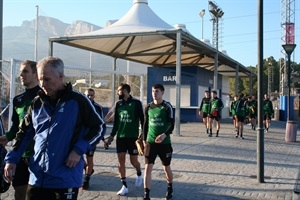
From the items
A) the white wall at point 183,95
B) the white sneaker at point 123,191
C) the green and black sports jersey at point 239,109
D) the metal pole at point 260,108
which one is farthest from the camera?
the white wall at point 183,95

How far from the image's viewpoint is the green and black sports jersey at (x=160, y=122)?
6184mm

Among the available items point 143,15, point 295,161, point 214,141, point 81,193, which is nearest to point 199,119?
point 143,15

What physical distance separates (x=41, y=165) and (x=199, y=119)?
22780 millimetres

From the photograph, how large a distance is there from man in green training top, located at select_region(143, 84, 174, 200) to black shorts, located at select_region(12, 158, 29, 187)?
2314mm

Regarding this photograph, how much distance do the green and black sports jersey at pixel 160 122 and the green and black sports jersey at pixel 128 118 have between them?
49cm

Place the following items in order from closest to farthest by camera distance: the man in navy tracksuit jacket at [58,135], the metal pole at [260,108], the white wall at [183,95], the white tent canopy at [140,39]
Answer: the man in navy tracksuit jacket at [58,135]
the metal pole at [260,108]
the white tent canopy at [140,39]
the white wall at [183,95]

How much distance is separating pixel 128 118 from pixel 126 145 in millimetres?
487

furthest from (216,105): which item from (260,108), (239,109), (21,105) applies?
(21,105)

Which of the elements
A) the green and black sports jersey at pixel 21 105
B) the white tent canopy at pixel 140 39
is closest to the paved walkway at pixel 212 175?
the green and black sports jersey at pixel 21 105

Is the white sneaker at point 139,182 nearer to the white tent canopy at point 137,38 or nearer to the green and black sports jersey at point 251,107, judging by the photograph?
the white tent canopy at point 137,38

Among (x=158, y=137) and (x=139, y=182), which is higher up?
(x=158, y=137)

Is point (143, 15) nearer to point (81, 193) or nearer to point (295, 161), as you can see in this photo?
point (295, 161)

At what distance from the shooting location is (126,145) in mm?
6762

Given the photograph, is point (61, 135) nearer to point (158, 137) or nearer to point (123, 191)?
point (158, 137)
